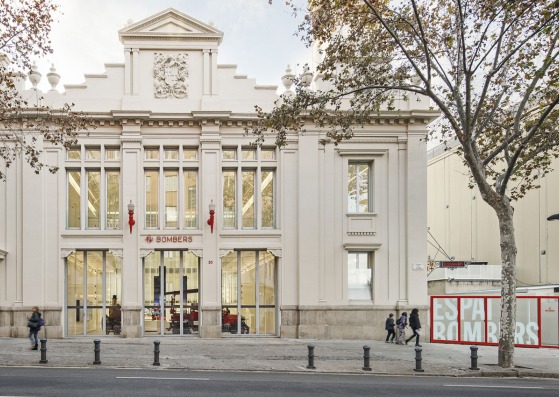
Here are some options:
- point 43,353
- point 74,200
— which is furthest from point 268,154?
point 43,353

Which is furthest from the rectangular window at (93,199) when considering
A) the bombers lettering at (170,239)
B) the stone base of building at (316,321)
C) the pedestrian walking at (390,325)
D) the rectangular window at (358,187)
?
the pedestrian walking at (390,325)

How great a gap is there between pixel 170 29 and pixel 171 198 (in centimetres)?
713

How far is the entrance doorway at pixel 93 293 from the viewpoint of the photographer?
24734 millimetres

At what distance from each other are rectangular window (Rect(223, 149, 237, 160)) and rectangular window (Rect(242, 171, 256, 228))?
0.83 metres

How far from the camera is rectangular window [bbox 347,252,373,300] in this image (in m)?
25.3

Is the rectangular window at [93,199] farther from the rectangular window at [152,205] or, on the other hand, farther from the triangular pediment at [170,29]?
the triangular pediment at [170,29]

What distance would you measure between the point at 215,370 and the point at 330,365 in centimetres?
343

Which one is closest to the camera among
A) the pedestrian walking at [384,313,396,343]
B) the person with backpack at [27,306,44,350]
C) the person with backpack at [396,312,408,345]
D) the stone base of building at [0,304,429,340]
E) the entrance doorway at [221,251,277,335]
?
the person with backpack at [27,306,44,350]

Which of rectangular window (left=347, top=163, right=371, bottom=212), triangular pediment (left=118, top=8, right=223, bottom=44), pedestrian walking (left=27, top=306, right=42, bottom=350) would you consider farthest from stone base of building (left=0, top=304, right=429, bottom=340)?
triangular pediment (left=118, top=8, right=223, bottom=44)

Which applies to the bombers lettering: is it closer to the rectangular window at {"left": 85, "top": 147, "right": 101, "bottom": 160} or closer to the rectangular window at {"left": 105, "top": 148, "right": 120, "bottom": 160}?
the rectangular window at {"left": 105, "top": 148, "right": 120, "bottom": 160}

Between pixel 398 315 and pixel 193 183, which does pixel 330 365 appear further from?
pixel 193 183

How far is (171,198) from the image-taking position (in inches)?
991

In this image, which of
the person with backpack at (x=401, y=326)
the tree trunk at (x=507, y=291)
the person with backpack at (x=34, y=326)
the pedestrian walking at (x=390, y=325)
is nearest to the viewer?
the tree trunk at (x=507, y=291)

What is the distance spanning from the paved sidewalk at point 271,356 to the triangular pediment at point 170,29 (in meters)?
12.5
